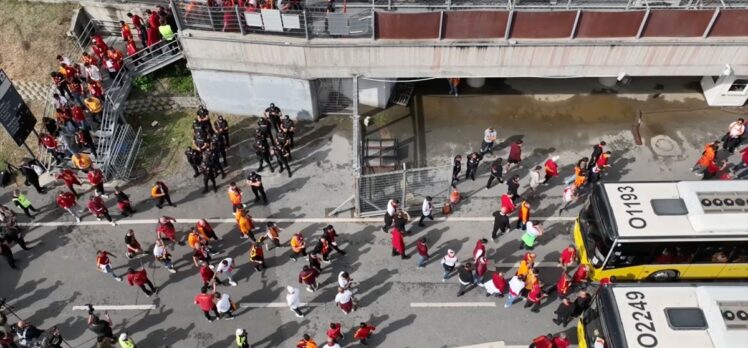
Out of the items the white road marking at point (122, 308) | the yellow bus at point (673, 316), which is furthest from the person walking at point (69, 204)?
the yellow bus at point (673, 316)

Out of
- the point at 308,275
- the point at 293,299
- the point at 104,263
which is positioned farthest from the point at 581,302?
the point at 104,263

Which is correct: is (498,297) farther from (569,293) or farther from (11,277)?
(11,277)

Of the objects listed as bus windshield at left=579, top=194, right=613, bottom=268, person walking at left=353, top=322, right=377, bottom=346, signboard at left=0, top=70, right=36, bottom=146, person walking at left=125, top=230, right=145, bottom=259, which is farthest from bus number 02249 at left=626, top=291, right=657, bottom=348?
signboard at left=0, top=70, right=36, bottom=146

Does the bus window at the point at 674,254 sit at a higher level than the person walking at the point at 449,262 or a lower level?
lower

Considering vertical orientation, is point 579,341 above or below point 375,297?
below

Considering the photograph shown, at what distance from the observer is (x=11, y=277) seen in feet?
56.1

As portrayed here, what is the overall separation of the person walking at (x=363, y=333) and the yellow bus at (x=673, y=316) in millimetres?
5251

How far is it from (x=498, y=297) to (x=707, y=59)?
33.0 feet

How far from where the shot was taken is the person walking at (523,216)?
16938 mm

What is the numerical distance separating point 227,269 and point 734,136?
15.9 m

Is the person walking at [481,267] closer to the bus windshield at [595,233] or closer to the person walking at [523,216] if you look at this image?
the person walking at [523,216]

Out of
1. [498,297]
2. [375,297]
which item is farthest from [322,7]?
[498,297]

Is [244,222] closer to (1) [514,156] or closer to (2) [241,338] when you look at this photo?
(2) [241,338]

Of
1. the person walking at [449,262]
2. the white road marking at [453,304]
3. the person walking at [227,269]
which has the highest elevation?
the person walking at [227,269]
